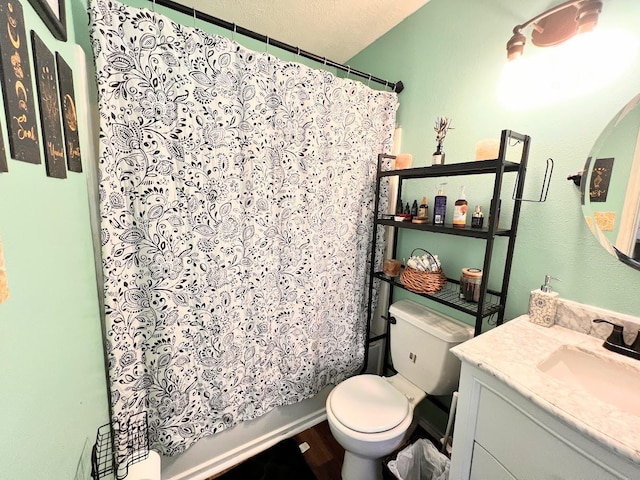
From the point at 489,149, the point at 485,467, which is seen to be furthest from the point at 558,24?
the point at 485,467

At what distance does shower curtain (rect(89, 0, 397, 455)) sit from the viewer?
987mm

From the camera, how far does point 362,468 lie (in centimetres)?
123

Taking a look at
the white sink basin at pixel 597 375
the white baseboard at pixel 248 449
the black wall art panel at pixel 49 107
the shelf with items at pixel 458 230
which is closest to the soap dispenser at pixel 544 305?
the white sink basin at pixel 597 375

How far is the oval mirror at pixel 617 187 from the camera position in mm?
888

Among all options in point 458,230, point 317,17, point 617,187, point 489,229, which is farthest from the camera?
point 317,17

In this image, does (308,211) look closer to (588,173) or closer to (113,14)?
(113,14)

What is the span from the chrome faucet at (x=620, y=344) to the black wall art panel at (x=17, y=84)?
165 cm

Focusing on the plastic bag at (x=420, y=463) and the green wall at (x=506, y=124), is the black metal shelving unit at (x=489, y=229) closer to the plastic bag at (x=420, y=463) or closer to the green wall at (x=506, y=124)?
the green wall at (x=506, y=124)

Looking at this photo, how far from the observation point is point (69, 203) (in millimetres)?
775

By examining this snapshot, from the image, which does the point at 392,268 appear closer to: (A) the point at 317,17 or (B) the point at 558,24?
(B) the point at 558,24

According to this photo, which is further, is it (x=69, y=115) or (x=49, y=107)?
(x=69, y=115)

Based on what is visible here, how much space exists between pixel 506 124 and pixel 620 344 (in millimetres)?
945

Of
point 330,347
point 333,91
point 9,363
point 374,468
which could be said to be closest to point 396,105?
point 333,91

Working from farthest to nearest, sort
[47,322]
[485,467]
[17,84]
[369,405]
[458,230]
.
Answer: [369,405] → [458,230] → [485,467] → [47,322] → [17,84]
